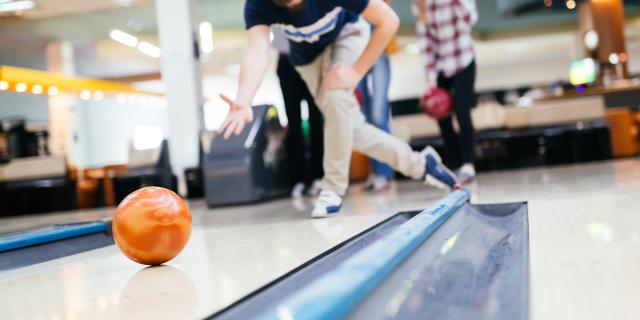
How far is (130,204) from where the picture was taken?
1488mm

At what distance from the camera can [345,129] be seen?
2393 millimetres

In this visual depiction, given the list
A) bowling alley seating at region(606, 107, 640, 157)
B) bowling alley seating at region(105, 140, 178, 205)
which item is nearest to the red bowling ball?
bowling alley seating at region(606, 107, 640, 157)

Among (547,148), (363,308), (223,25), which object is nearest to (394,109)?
(223,25)

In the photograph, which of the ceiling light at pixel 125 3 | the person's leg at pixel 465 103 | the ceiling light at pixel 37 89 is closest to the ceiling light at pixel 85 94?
the ceiling light at pixel 37 89

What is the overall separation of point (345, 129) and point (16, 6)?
7.21 m

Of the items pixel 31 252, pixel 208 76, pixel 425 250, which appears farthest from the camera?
pixel 208 76

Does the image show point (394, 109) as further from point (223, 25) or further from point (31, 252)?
point (31, 252)

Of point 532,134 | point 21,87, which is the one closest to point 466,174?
point 532,134

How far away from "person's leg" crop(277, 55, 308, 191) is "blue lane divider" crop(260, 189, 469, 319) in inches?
121

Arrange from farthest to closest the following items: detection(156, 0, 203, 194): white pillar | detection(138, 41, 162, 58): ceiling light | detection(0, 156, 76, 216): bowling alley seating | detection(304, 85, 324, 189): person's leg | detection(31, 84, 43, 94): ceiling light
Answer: detection(138, 41, 162, 58): ceiling light
detection(31, 84, 43, 94): ceiling light
detection(0, 156, 76, 216): bowling alley seating
detection(156, 0, 203, 194): white pillar
detection(304, 85, 324, 189): person's leg

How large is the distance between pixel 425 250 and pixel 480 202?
1033 millimetres

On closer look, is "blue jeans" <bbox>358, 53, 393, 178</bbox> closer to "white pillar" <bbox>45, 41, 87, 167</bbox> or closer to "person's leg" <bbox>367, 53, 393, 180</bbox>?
"person's leg" <bbox>367, 53, 393, 180</bbox>

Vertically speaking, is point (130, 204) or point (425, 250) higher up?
point (130, 204)

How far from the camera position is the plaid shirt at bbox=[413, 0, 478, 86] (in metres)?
3.43
